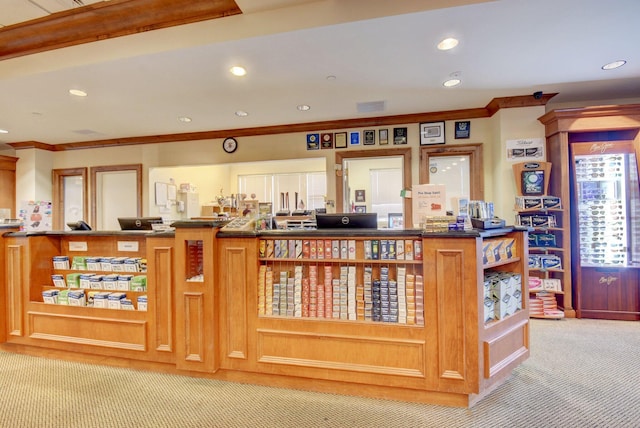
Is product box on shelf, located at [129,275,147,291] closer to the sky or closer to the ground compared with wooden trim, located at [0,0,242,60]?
closer to the ground

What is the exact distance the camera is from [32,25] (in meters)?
2.78

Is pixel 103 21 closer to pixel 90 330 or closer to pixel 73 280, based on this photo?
pixel 73 280

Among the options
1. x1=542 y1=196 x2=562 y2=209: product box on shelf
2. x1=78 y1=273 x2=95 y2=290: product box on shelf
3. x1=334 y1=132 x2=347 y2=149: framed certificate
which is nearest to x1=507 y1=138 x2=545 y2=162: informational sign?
x1=542 y1=196 x2=562 y2=209: product box on shelf

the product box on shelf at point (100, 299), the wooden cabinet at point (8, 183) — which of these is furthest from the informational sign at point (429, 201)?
the wooden cabinet at point (8, 183)

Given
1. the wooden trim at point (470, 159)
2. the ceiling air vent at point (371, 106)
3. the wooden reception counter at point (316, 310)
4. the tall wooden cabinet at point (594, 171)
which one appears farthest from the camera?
the wooden trim at point (470, 159)

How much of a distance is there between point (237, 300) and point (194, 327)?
394 mm

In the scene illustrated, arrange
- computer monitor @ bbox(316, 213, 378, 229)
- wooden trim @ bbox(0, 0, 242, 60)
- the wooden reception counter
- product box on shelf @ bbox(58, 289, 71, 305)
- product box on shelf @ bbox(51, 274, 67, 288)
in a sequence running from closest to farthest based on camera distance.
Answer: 1. the wooden reception counter
2. computer monitor @ bbox(316, 213, 378, 229)
3. wooden trim @ bbox(0, 0, 242, 60)
4. product box on shelf @ bbox(58, 289, 71, 305)
5. product box on shelf @ bbox(51, 274, 67, 288)

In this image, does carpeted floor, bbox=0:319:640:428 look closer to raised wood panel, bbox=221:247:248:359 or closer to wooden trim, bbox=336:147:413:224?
raised wood panel, bbox=221:247:248:359

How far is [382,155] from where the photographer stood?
4.81m

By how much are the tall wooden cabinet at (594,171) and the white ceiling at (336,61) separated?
16.2 inches

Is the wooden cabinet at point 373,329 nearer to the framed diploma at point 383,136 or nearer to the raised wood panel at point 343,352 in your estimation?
the raised wood panel at point 343,352

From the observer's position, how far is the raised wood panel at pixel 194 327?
2.23m

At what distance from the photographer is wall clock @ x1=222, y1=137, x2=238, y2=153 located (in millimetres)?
5398

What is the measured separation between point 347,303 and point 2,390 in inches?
104
